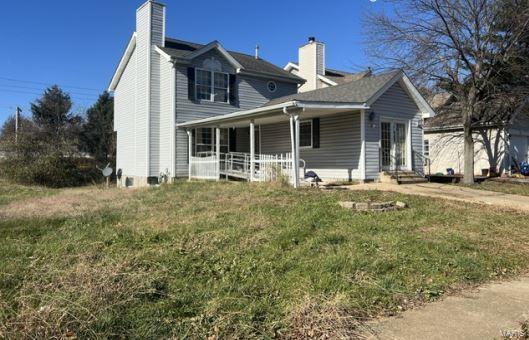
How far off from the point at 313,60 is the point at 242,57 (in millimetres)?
5860

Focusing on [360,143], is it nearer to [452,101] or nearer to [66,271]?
[452,101]

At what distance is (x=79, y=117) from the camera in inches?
1777

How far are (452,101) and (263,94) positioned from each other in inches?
370

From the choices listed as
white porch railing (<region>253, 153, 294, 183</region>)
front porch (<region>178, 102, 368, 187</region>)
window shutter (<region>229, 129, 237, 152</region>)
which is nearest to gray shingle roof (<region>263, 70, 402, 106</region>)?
front porch (<region>178, 102, 368, 187</region>)

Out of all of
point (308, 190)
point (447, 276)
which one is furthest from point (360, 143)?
point (447, 276)

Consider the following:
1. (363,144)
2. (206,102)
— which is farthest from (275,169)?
(206,102)

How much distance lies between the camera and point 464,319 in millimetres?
3811

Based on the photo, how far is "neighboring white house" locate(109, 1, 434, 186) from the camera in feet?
48.4

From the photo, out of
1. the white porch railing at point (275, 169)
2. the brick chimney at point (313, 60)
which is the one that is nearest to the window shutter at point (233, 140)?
the white porch railing at point (275, 169)

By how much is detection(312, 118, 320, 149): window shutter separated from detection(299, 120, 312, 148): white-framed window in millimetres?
251

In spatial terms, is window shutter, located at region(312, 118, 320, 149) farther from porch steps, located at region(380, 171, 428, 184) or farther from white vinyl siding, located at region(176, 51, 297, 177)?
white vinyl siding, located at region(176, 51, 297, 177)

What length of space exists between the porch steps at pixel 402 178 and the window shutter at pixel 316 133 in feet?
8.89

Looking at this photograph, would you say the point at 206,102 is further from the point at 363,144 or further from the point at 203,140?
the point at 363,144

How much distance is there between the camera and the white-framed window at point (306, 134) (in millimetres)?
16672
